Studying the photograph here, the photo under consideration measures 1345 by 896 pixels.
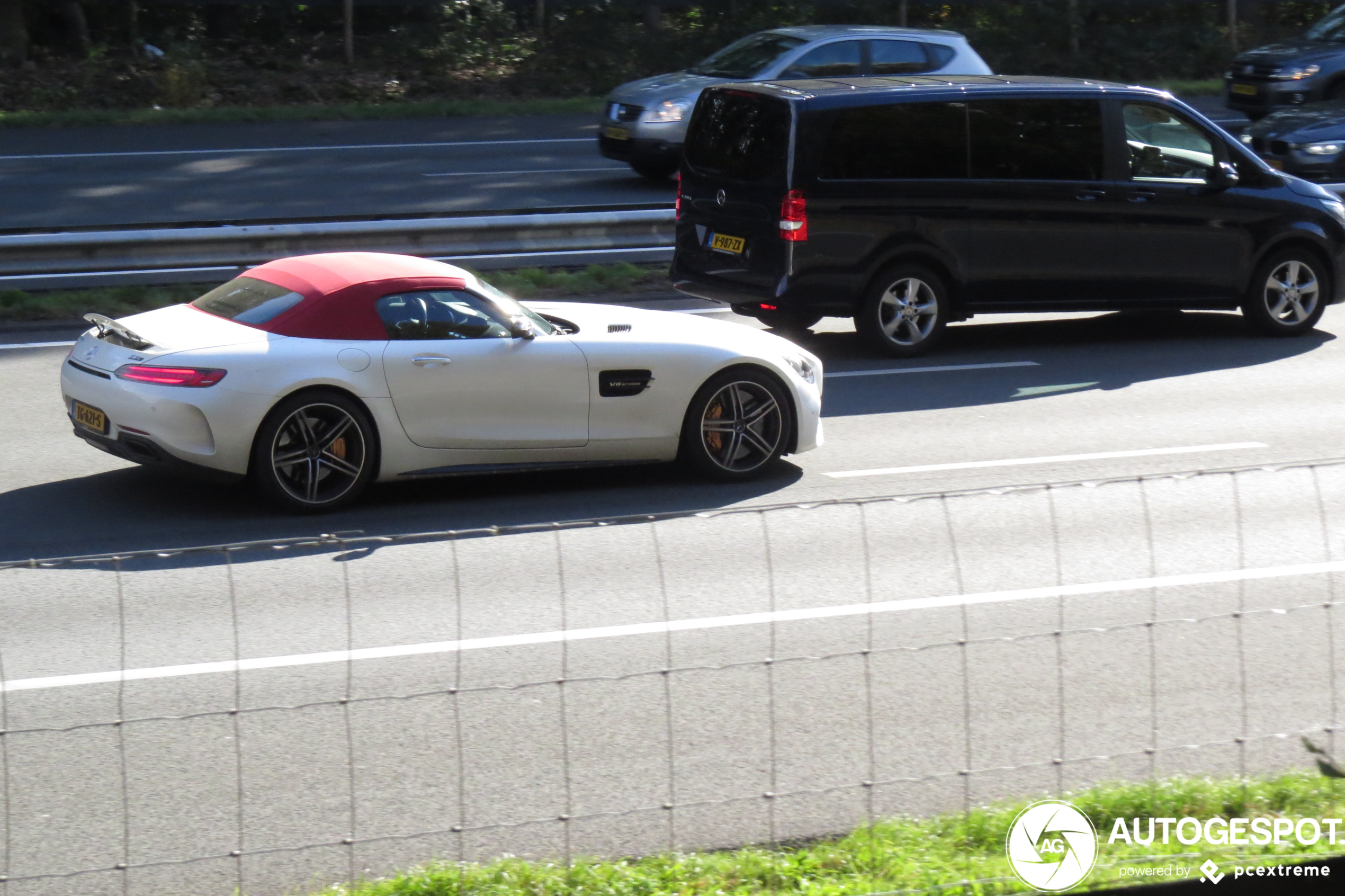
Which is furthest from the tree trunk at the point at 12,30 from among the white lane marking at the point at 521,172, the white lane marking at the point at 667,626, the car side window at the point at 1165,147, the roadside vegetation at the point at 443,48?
the white lane marking at the point at 667,626

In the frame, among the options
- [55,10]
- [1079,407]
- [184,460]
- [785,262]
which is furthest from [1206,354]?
[55,10]

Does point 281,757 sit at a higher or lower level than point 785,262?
lower

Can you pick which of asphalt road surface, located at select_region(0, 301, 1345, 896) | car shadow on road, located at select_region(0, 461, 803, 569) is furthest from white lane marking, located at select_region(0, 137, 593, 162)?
car shadow on road, located at select_region(0, 461, 803, 569)

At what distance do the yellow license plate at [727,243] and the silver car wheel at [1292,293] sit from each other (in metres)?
4.50

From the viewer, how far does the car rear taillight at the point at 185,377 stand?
7.70m

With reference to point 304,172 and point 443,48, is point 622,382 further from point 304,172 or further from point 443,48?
point 443,48

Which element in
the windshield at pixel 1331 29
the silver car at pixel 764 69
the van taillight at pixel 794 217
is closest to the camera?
the van taillight at pixel 794 217

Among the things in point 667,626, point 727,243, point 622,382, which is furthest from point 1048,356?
point 667,626

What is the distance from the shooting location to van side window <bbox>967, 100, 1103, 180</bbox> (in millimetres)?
12078

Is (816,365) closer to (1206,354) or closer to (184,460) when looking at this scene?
(184,460)

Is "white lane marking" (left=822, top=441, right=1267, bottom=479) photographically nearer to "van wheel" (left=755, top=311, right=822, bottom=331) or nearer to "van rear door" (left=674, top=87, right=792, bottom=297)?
"van rear door" (left=674, top=87, right=792, bottom=297)

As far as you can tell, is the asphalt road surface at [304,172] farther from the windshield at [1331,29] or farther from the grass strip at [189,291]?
the windshield at [1331,29]

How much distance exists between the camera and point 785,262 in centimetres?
1159

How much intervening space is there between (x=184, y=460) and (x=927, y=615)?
3.63 m
